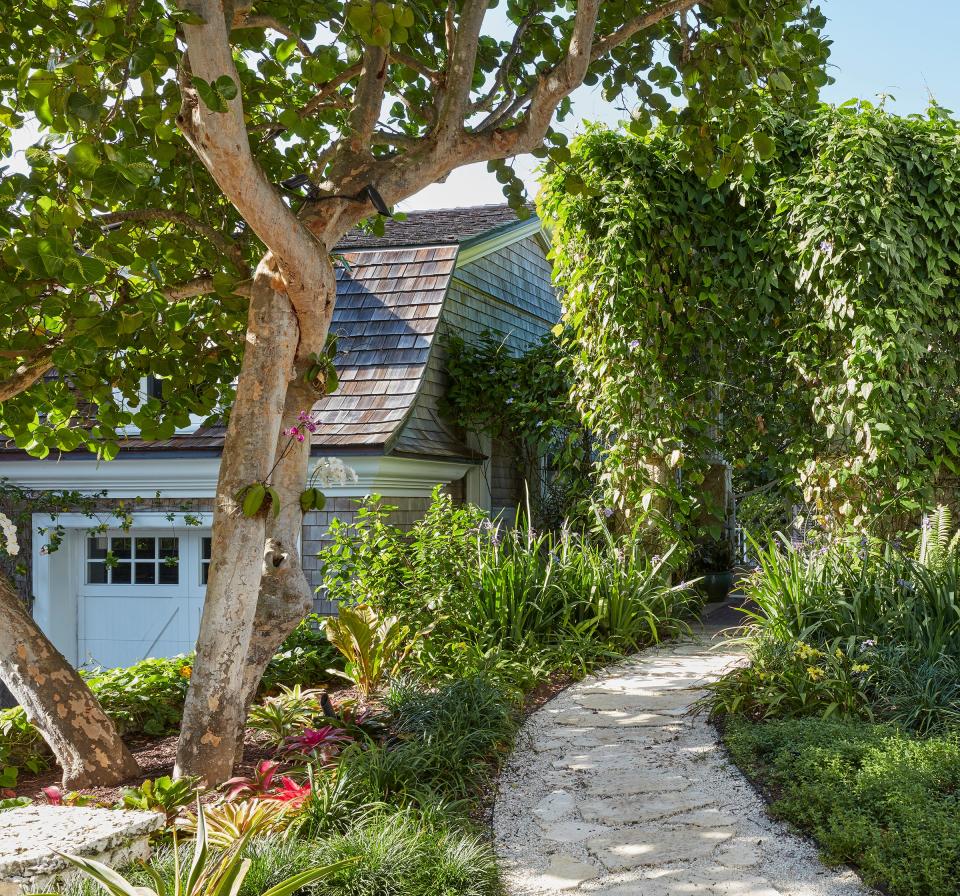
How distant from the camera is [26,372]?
509 cm

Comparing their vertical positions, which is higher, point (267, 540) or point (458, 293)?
point (458, 293)

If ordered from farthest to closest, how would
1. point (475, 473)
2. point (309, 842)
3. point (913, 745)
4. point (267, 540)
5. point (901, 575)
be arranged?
1. point (475, 473)
2. point (901, 575)
3. point (267, 540)
4. point (913, 745)
5. point (309, 842)

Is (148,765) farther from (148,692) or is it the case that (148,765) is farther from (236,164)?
(236,164)

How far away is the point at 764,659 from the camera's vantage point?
5.50m

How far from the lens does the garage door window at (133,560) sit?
10484 mm

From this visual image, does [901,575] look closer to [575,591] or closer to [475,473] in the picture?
[575,591]

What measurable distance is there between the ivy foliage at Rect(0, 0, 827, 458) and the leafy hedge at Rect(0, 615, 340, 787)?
167 centimetres

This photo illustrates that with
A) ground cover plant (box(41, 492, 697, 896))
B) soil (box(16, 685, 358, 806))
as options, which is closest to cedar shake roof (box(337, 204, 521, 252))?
ground cover plant (box(41, 492, 697, 896))

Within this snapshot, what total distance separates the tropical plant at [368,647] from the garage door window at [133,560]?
448 centimetres

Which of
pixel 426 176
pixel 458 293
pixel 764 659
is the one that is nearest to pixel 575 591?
pixel 764 659

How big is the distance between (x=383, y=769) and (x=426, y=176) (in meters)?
3.07

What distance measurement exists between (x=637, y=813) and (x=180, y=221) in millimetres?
3834

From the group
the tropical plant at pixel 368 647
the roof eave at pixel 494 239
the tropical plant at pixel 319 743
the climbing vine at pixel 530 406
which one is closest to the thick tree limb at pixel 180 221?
the tropical plant at pixel 368 647

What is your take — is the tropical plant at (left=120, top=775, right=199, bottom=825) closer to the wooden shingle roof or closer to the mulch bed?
the mulch bed
